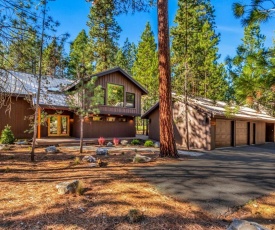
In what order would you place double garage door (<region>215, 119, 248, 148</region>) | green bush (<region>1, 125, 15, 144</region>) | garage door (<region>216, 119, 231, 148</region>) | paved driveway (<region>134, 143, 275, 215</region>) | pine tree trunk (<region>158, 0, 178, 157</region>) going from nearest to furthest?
paved driveway (<region>134, 143, 275, 215</region>) < pine tree trunk (<region>158, 0, 178, 157</region>) < green bush (<region>1, 125, 15, 144</region>) < garage door (<region>216, 119, 231, 148</region>) < double garage door (<region>215, 119, 248, 148</region>)

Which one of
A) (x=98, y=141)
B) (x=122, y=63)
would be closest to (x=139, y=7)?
(x=98, y=141)

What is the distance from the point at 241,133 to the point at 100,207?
16245 millimetres

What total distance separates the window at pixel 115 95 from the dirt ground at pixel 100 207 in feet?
39.7

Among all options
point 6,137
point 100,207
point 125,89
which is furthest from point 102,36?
point 100,207

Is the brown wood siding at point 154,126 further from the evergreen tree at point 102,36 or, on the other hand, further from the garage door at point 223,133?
the evergreen tree at point 102,36

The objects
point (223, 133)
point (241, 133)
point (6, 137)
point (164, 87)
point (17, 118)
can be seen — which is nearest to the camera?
point (164, 87)

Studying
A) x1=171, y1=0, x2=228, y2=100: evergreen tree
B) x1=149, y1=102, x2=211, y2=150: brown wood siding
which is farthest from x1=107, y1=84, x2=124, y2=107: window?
x1=171, y1=0, x2=228, y2=100: evergreen tree

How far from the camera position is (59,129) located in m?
16.8

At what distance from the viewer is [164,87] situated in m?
9.31

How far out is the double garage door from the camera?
15.2 m

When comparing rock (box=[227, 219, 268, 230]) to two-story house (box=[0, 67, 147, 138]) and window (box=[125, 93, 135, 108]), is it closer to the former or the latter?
two-story house (box=[0, 67, 147, 138])

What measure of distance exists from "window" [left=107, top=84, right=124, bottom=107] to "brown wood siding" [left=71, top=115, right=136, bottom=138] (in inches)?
63.7

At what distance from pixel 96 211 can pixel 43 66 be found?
690 centimetres

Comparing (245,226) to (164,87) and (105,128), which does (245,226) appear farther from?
(105,128)
